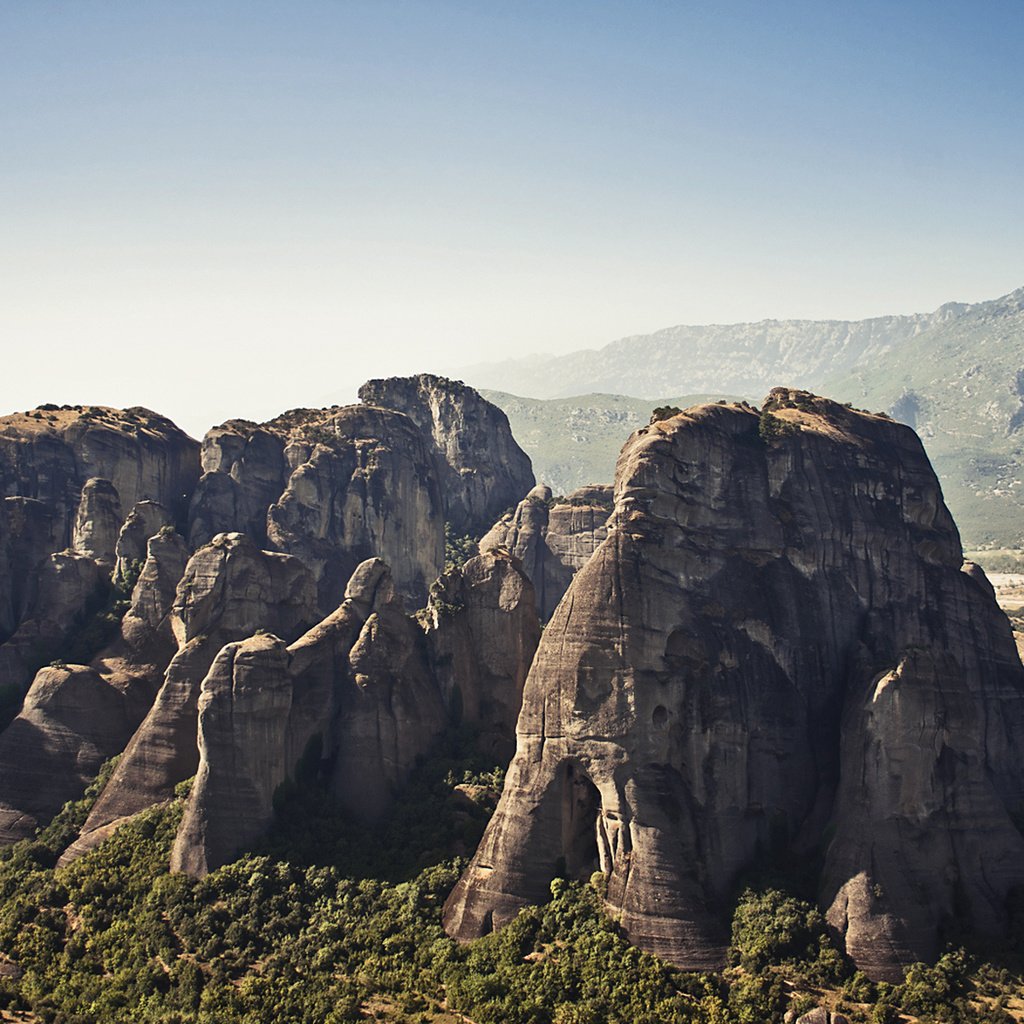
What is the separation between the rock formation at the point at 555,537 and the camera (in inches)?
4026

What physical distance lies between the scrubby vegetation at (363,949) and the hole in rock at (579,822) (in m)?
1.28

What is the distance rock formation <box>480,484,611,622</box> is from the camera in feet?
335

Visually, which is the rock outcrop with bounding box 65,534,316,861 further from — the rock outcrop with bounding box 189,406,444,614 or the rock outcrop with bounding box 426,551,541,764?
the rock outcrop with bounding box 189,406,444,614

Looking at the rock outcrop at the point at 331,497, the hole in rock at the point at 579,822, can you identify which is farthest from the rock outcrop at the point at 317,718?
the rock outcrop at the point at 331,497

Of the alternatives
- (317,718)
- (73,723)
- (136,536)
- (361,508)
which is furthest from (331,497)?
(317,718)

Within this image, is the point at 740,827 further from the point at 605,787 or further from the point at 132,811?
the point at 132,811

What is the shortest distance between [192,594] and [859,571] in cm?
3822

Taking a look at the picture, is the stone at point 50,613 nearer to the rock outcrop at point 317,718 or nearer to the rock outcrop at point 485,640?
the rock outcrop at point 317,718

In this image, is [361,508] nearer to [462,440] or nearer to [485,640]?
[462,440]

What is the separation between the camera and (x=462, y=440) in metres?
126

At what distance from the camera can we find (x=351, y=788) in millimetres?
61375

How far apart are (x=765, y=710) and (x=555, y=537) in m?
50.0

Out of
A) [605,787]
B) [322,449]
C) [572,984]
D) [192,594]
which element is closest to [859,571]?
[605,787]

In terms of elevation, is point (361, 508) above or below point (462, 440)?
below
